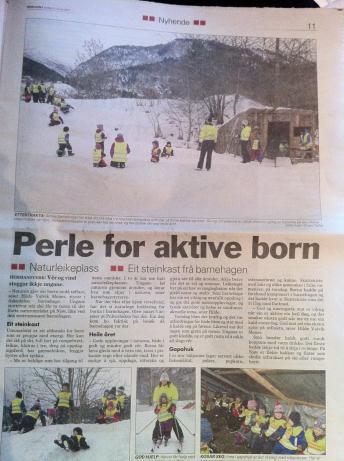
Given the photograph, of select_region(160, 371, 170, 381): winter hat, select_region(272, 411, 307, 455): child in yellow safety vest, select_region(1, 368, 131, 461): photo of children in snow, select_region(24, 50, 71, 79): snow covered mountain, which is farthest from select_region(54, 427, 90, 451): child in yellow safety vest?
select_region(24, 50, 71, 79): snow covered mountain

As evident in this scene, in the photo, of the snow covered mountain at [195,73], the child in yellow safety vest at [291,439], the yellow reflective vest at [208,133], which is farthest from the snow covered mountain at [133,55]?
the child in yellow safety vest at [291,439]

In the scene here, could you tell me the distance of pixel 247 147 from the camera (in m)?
0.58

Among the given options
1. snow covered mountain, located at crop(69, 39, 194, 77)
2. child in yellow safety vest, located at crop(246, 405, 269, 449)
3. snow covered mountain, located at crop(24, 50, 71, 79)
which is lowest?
child in yellow safety vest, located at crop(246, 405, 269, 449)

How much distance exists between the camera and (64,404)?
0.53m

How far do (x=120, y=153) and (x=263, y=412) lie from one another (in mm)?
361

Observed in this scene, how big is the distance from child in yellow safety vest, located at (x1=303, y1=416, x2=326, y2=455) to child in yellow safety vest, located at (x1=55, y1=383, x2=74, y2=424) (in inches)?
11.1

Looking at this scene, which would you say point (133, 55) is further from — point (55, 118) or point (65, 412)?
point (65, 412)

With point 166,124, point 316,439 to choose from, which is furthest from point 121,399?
point 166,124

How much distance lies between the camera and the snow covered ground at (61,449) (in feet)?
1.70

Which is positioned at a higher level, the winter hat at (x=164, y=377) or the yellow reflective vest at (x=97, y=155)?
the yellow reflective vest at (x=97, y=155)

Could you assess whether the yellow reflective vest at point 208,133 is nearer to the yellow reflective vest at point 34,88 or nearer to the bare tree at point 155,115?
the bare tree at point 155,115

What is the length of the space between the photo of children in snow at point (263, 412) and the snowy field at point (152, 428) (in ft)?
0.05

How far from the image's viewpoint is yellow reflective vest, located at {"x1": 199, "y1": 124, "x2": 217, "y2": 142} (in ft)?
1.91

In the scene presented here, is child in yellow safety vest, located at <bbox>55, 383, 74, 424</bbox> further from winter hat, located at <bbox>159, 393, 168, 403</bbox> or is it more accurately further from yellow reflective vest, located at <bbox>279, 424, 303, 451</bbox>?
yellow reflective vest, located at <bbox>279, 424, 303, 451</bbox>
